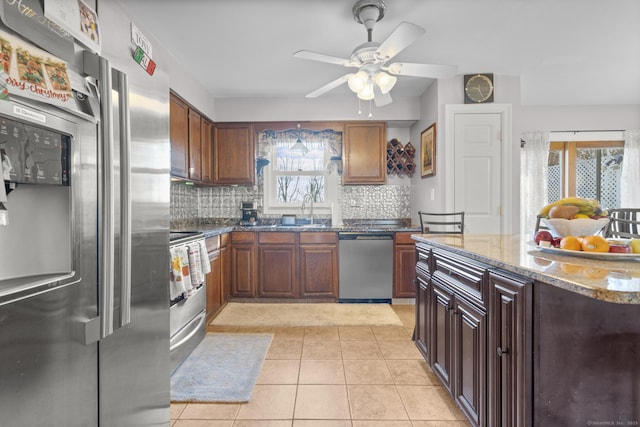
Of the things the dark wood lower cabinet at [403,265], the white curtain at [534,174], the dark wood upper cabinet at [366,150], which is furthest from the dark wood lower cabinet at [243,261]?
the white curtain at [534,174]

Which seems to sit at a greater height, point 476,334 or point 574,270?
point 574,270

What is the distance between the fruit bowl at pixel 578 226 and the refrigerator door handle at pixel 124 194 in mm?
1706

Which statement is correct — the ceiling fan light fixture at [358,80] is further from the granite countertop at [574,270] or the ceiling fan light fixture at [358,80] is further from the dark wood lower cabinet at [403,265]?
the dark wood lower cabinet at [403,265]

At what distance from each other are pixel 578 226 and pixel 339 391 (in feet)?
5.07

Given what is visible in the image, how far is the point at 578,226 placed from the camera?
4.61ft

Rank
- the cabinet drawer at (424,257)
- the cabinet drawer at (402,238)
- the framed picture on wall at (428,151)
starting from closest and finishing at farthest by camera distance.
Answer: the cabinet drawer at (424,257), the framed picture on wall at (428,151), the cabinet drawer at (402,238)

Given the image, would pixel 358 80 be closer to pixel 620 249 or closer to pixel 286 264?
pixel 620 249

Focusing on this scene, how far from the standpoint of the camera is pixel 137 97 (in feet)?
3.59

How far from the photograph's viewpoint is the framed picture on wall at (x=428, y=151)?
3486 mm

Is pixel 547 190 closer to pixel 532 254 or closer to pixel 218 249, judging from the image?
pixel 532 254

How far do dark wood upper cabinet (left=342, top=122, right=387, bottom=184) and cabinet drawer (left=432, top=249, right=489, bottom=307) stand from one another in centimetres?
221

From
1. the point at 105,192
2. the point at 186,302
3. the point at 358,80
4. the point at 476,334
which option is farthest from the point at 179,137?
the point at 476,334

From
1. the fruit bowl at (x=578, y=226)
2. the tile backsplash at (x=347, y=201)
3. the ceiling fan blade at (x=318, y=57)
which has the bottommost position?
the fruit bowl at (x=578, y=226)

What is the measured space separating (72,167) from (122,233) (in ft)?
0.80
